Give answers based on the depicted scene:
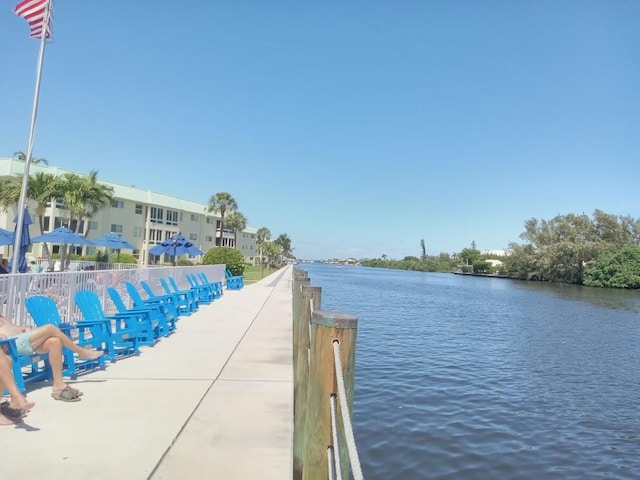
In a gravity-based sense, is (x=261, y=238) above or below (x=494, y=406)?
above

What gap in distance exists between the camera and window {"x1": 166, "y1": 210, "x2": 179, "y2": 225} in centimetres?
6201

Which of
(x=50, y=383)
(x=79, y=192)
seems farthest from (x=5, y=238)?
(x=79, y=192)

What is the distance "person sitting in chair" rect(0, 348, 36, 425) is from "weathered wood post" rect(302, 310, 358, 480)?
129 inches

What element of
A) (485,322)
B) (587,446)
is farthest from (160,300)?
(485,322)

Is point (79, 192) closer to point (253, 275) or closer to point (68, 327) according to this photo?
point (253, 275)

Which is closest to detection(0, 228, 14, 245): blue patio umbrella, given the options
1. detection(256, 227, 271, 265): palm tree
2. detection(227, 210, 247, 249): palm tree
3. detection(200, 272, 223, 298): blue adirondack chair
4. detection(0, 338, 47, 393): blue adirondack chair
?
detection(200, 272, 223, 298): blue adirondack chair

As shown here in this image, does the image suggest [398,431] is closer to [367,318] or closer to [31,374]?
[31,374]

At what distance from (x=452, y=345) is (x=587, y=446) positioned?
27.0ft

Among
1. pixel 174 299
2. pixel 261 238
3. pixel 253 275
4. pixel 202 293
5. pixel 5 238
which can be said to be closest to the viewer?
pixel 174 299

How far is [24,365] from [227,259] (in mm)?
29079

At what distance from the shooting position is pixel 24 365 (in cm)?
537

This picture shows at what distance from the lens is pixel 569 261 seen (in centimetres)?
8144

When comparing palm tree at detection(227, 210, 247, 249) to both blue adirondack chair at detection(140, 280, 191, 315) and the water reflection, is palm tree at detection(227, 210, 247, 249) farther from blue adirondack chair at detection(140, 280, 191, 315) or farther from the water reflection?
blue adirondack chair at detection(140, 280, 191, 315)

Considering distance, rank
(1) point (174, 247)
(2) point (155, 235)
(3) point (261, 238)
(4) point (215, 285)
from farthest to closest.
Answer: (3) point (261, 238)
(2) point (155, 235)
(1) point (174, 247)
(4) point (215, 285)
